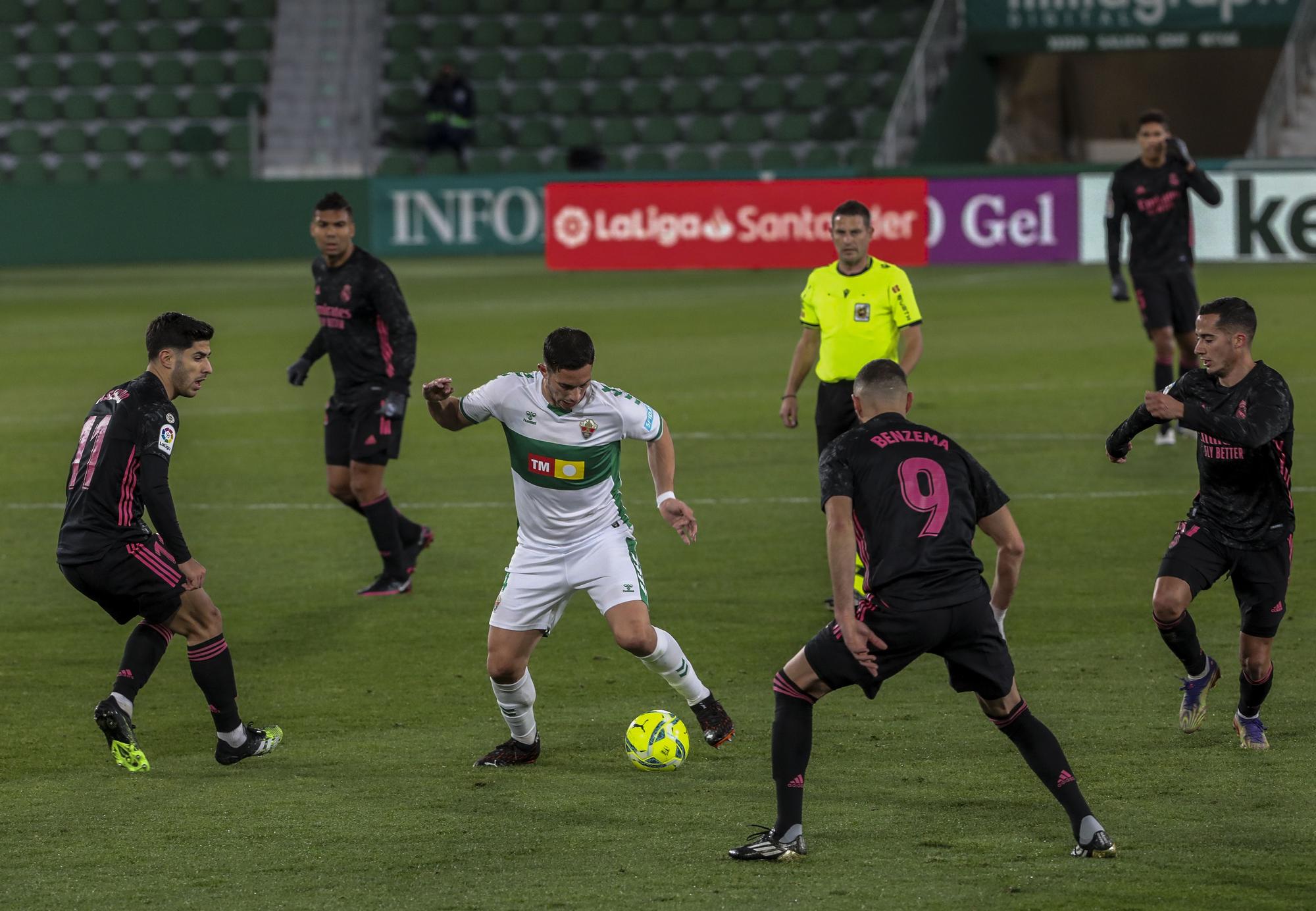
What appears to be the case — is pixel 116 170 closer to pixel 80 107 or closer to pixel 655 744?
pixel 80 107

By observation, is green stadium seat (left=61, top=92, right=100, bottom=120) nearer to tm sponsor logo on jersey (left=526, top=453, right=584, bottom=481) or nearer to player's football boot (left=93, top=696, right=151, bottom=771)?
player's football boot (left=93, top=696, right=151, bottom=771)

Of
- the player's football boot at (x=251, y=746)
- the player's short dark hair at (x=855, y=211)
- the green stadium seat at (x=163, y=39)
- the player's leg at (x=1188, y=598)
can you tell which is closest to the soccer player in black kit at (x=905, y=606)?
the player's leg at (x=1188, y=598)

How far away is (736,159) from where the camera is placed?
121 feet

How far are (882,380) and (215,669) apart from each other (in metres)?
3.00

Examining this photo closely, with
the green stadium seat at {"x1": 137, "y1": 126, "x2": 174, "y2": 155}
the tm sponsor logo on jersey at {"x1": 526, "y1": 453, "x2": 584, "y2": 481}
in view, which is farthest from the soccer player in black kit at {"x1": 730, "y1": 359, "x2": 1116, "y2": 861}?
the green stadium seat at {"x1": 137, "y1": 126, "x2": 174, "y2": 155}

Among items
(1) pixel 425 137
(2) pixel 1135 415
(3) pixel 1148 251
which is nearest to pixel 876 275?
(2) pixel 1135 415

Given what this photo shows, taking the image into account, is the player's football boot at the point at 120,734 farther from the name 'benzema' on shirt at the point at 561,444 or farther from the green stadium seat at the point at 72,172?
the green stadium seat at the point at 72,172

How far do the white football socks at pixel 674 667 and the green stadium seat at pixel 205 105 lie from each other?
3382cm

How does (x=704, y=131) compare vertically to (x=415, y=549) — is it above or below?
above

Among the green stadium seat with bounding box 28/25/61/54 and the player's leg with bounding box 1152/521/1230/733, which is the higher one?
the green stadium seat with bounding box 28/25/61/54

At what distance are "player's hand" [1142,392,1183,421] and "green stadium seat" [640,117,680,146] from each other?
1264 inches

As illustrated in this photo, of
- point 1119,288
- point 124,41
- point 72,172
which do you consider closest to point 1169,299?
point 1119,288

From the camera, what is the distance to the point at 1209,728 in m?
7.85

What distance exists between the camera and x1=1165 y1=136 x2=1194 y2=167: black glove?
15.4 m
